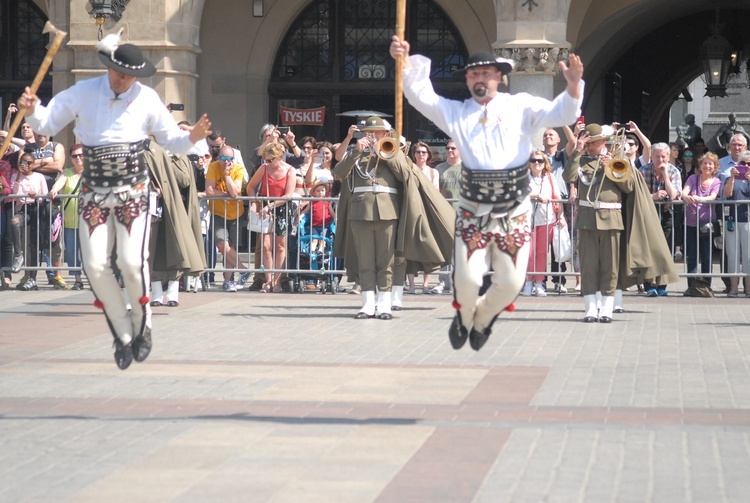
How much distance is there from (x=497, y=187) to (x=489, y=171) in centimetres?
10

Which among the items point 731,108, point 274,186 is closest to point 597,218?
point 274,186

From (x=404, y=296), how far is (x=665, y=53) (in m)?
14.4

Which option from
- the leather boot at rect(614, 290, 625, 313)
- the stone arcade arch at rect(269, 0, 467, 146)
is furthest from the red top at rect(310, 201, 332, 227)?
the stone arcade arch at rect(269, 0, 467, 146)

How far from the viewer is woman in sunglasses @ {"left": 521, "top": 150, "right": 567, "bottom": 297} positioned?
15.2 meters

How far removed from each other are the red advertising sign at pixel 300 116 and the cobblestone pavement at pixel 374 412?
8545 millimetres

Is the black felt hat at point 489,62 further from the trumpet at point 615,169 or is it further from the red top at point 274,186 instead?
the red top at point 274,186

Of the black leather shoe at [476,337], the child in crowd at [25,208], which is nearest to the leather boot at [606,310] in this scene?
the black leather shoe at [476,337]

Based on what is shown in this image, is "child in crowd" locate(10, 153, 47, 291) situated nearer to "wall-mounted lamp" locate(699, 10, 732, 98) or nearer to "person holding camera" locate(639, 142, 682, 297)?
"person holding camera" locate(639, 142, 682, 297)

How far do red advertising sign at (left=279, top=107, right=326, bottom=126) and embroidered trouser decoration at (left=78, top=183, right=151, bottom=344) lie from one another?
12.7m

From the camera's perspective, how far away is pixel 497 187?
25.9 feet

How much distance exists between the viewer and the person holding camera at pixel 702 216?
1526cm

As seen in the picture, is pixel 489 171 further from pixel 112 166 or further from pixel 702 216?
pixel 702 216

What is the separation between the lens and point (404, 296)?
49.6ft

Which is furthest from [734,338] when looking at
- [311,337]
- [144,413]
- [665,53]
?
[665,53]
